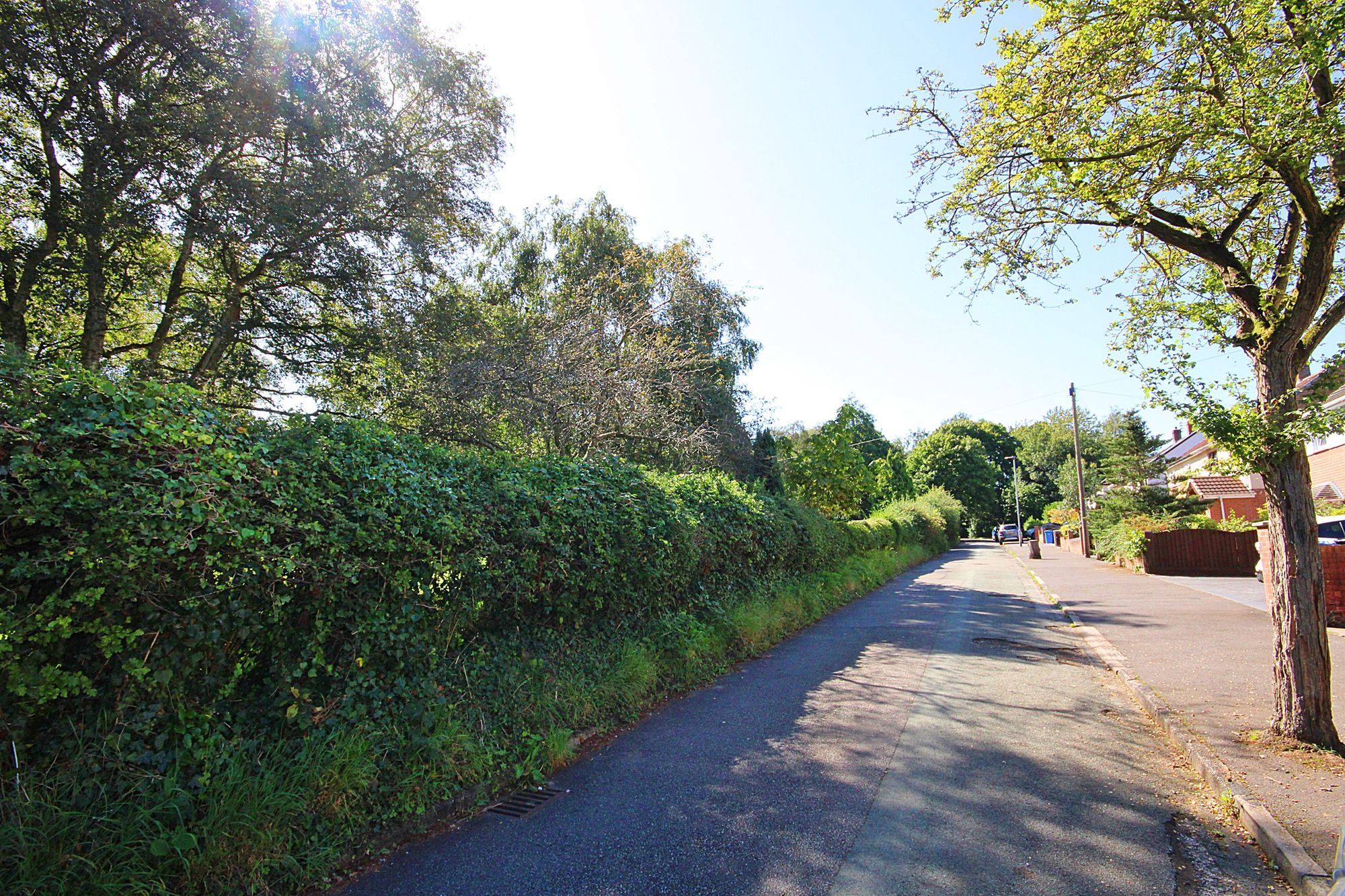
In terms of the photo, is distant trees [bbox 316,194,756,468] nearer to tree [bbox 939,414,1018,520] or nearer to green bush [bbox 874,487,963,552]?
green bush [bbox 874,487,963,552]

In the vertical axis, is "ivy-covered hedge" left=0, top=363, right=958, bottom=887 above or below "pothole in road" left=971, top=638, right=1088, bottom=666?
above

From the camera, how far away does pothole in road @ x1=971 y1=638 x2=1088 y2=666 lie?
8812 millimetres

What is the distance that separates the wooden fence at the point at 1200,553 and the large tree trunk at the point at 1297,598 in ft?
61.6

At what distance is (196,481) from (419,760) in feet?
6.85

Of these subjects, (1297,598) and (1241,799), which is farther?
(1297,598)

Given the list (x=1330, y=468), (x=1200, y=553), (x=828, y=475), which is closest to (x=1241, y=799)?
(x=828, y=475)

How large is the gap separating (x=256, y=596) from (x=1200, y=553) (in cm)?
2532

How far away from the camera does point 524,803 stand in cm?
436

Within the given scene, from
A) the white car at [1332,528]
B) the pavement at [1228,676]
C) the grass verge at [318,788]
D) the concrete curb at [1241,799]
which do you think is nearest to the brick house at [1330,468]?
the white car at [1332,528]

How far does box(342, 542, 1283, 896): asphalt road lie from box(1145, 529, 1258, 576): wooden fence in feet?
56.0

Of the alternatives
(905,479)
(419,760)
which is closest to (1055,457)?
(905,479)

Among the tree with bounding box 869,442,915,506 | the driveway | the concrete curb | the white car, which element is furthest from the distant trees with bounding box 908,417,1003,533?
the concrete curb

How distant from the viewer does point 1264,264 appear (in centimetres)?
565

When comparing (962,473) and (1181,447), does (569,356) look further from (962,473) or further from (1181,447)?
(962,473)
